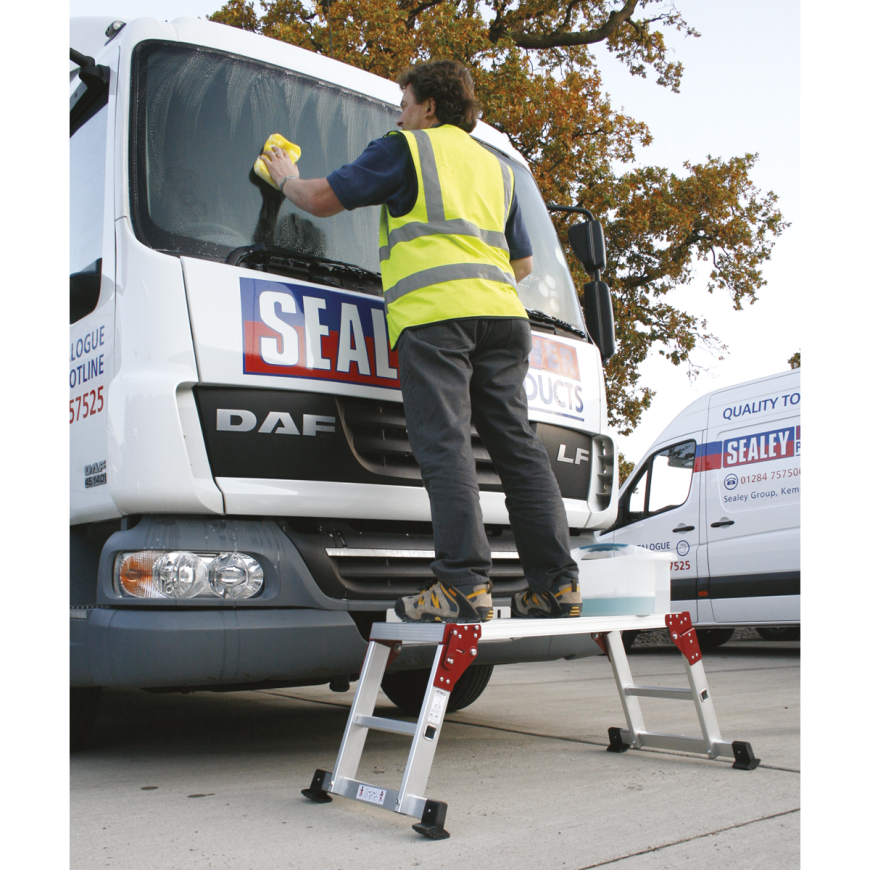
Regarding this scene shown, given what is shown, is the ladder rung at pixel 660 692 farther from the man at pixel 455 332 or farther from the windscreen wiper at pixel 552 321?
the windscreen wiper at pixel 552 321

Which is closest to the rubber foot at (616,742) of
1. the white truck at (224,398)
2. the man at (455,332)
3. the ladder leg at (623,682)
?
the ladder leg at (623,682)

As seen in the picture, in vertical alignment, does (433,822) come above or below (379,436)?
below

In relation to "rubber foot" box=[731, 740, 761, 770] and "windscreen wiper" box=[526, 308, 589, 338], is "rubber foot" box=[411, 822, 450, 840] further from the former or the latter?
"windscreen wiper" box=[526, 308, 589, 338]

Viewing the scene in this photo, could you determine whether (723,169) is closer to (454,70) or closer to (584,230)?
(584,230)

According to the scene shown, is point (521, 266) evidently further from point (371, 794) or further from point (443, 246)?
point (371, 794)

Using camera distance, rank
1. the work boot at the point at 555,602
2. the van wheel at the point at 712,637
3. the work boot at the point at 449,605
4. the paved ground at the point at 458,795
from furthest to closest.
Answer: the van wheel at the point at 712,637, the work boot at the point at 555,602, the work boot at the point at 449,605, the paved ground at the point at 458,795

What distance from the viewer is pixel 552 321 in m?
4.03

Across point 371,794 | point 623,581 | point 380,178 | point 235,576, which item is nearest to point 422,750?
point 371,794

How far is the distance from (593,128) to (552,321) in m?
8.97

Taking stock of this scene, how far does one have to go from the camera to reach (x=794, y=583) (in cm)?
726

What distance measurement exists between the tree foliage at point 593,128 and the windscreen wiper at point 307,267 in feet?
26.8

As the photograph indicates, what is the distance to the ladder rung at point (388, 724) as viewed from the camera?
254cm

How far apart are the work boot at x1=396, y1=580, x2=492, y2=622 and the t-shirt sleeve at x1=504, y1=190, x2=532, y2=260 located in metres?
1.34

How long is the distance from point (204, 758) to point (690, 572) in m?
5.44
